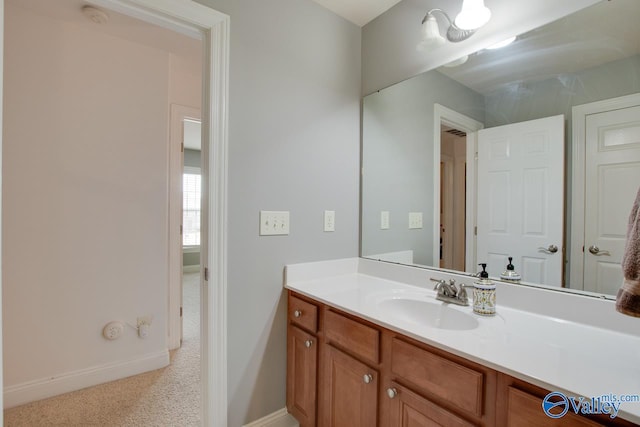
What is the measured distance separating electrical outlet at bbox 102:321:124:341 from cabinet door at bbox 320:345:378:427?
1593 mm

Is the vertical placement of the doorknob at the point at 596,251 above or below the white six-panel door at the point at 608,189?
below

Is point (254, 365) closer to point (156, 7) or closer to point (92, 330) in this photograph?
point (92, 330)

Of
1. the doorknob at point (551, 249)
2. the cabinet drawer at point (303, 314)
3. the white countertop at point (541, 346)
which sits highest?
the doorknob at point (551, 249)

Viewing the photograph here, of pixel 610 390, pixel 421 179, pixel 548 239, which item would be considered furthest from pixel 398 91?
pixel 610 390

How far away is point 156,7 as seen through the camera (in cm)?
119

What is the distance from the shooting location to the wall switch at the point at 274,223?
4.84 feet

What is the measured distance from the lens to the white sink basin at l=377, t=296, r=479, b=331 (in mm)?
1149

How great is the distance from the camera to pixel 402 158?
1780mm

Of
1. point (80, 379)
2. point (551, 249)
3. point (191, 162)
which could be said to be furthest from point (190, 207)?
point (551, 249)

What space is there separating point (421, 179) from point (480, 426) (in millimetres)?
1193

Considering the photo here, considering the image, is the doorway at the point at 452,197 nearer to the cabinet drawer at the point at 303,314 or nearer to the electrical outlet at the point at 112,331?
the cabinet drawer at the point at 303,314

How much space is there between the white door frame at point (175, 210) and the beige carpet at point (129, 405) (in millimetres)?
420

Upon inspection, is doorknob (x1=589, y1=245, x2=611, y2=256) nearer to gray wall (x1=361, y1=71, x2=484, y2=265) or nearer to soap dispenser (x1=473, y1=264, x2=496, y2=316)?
soap dispenser (x1=473, y1=264, x2=496, y2=316)

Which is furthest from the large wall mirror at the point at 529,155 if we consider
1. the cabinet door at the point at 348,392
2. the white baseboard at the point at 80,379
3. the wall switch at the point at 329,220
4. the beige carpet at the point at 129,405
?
the white baseboard at the point at 80,379
